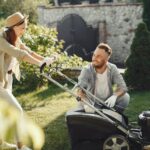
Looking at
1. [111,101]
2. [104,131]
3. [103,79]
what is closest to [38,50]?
[103,79]

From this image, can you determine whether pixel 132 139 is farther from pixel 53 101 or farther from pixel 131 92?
pixel 131 92

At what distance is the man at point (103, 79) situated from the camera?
498 centimetres

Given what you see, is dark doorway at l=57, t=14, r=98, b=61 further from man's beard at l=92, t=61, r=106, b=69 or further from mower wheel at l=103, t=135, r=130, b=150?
mower wheel at l=103, t=135, r=130, b=150

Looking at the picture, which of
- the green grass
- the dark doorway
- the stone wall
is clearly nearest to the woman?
the green grass

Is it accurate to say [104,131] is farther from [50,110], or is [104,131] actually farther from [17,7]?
[17,7]

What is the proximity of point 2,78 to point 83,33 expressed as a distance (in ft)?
45.7

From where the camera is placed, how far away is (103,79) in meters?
5.11

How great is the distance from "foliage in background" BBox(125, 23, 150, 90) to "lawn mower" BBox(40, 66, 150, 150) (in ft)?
15.8

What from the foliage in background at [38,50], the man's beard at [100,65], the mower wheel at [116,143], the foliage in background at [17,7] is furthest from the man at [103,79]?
the foliage in background at [17,7]

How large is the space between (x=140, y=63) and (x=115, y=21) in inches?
350

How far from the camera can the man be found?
4.98 metres

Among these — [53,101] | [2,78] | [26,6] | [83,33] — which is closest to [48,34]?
[53,101]

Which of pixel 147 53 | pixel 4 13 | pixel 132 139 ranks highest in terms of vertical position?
pixel 132 139

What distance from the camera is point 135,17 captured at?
58.1 ft
